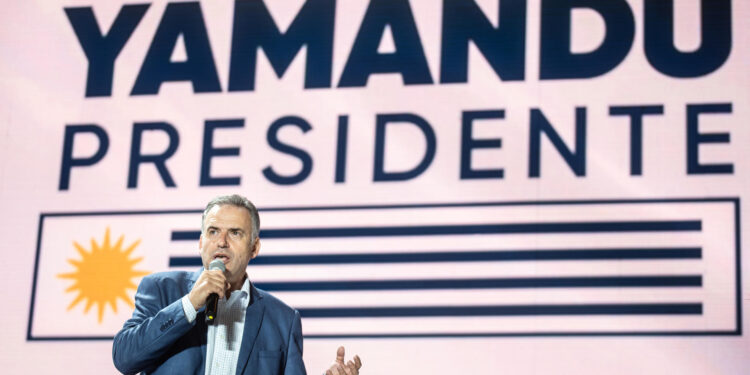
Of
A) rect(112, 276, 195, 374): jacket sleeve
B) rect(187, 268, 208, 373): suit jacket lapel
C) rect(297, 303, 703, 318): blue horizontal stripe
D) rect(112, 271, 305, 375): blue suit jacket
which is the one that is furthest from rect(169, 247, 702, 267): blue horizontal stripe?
rect(112, 276, 195, 374): jacket sleeve

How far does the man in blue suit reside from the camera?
2484 millimetres

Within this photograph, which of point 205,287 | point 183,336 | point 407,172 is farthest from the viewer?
point 407,172

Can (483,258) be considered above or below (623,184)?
below

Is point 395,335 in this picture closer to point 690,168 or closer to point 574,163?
point 574,163

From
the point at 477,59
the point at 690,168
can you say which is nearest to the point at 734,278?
the point at 690,168

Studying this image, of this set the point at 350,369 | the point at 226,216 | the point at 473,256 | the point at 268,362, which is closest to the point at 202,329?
the point at 268,362

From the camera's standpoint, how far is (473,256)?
13.8 feet

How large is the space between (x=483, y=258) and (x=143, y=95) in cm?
161

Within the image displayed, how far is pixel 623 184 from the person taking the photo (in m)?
4.16

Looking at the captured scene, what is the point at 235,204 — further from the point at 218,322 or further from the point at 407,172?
the point at 407,172

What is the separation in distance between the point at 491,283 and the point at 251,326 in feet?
5.37

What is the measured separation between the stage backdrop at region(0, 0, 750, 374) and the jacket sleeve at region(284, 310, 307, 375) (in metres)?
1.38

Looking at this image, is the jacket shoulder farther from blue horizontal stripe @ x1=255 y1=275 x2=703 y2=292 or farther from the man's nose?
blue horizontal stripe @ x1=255 y1=275 x2=703 y2=292

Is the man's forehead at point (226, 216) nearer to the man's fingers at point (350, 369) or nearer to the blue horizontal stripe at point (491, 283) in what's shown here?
the man's fingers at point (350, 369)
